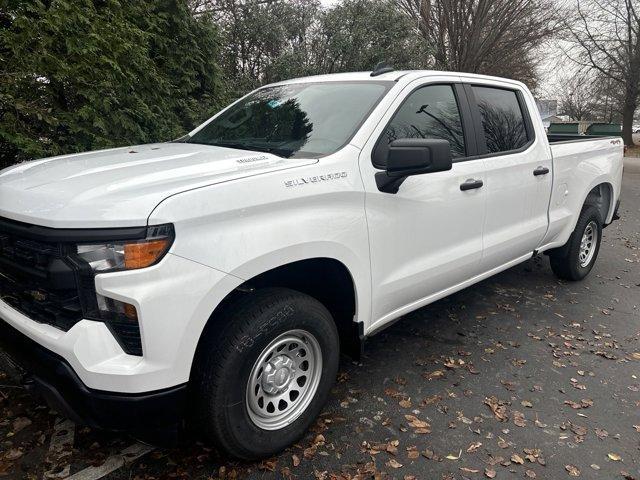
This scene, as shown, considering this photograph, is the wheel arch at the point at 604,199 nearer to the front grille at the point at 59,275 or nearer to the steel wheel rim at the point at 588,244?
the steel wheel rim at the point at 588,244

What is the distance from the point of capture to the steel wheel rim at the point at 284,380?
2437mm

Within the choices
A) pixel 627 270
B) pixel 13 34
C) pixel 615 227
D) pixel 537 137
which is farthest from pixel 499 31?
pixel 13 34

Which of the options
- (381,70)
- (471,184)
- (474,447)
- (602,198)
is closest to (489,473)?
(474,447)

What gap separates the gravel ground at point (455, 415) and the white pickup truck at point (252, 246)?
0.35m

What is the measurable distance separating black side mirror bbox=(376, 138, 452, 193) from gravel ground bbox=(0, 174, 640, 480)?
4.97 ft

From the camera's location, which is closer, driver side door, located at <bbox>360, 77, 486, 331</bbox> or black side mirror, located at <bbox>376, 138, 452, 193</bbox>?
black side mirror, located at <bbox>376, 138, 452, 193</bbox>

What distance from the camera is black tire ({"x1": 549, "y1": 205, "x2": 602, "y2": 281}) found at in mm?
5016

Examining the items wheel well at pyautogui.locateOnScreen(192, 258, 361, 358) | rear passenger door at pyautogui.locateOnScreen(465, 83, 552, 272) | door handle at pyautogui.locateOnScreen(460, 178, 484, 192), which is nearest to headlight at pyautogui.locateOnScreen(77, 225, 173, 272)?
wheel well at pyautogui.locateOnScreen(192, 258, 361, 358)

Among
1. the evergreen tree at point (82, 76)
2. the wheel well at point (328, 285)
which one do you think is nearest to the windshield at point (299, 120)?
the wheel well at point (328, 285)

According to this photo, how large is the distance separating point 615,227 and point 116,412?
29.6 ft

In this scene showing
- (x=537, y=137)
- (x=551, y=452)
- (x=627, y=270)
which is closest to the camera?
(x=551, y=452)

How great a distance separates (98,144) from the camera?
17.2 ft

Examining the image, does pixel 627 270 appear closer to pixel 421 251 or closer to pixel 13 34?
pixel 421 251

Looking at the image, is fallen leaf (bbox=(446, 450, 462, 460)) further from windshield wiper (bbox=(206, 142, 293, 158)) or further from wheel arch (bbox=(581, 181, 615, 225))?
wheel arch (bbox=(581, 181, 615, 225))
